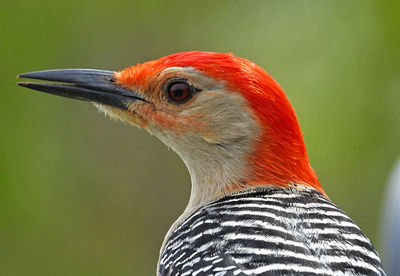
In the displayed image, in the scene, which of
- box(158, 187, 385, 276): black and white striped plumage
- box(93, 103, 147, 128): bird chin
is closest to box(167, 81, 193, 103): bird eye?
box(93, 103, 147, 128): bird chin

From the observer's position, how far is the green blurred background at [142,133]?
8.88 metres

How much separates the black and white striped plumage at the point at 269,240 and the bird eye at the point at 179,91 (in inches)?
26.9

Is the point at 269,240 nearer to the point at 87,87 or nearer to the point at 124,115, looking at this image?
the point at 124,115

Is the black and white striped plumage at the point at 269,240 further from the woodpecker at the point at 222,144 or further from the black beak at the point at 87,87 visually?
the black beak at the point at 87,87

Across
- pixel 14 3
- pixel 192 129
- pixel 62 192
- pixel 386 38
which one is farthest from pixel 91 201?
pixel 192 129

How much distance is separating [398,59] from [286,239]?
593cm

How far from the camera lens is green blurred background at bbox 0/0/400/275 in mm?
8875

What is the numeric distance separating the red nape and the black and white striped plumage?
0.12 meters

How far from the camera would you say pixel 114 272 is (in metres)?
9.23

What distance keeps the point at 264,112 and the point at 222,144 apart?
0.35m

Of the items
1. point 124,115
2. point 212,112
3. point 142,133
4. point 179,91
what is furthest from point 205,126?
point 142,133

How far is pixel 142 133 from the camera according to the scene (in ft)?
31.9

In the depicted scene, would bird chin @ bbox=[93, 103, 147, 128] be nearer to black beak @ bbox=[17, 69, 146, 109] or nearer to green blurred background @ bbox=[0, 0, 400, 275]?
black beak @ bbox=[17, 69, 146, 109]

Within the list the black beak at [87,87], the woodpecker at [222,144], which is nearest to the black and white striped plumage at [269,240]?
the woodpecker at [222,144]
